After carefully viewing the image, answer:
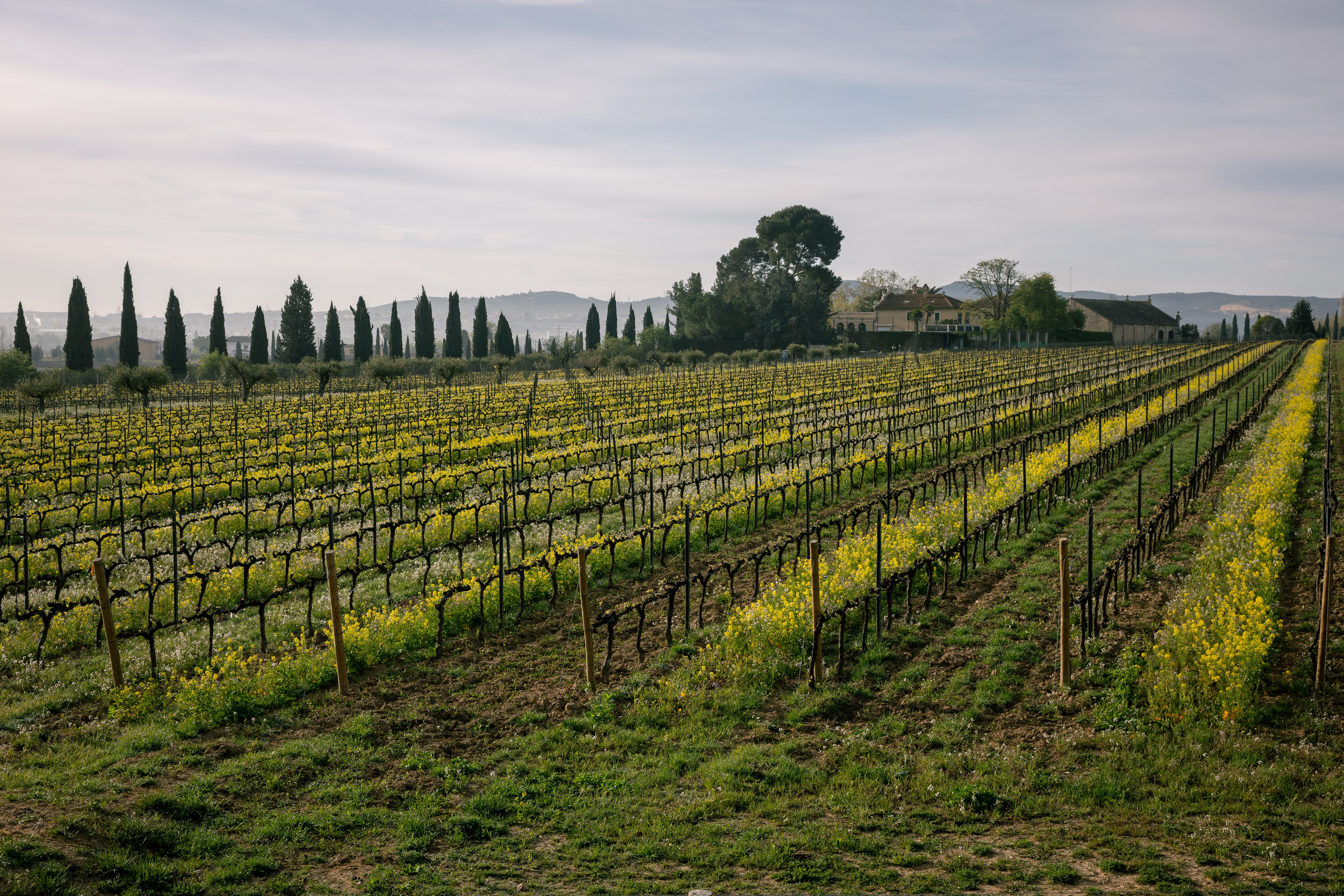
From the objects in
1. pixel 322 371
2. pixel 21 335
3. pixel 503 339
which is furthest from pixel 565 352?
pixel 21 335

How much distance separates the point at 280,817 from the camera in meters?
7.12

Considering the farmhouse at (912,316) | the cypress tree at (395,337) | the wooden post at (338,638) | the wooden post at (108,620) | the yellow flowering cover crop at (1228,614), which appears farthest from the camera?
the farmhouse at (912,316)

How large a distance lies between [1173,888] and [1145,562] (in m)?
8.62

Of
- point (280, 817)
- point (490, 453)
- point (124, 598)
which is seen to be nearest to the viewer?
point (280, 817)

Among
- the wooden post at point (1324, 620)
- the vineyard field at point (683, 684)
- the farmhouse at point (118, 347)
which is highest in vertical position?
the farmhouse at point (118, 347)

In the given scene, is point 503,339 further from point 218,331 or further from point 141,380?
point 141,380

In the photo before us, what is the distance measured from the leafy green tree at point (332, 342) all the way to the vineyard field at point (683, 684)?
5506cm

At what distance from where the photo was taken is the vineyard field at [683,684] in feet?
21.7

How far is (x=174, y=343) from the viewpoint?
72625mm

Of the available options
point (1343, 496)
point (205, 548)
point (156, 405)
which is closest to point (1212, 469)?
point (1343, 496)

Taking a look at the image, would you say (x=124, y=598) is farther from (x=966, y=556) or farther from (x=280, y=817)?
(x=966, y=556)

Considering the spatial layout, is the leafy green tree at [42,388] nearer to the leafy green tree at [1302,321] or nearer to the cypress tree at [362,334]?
the cypress tree at [362,334]

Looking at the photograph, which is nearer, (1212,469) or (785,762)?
(785,762)

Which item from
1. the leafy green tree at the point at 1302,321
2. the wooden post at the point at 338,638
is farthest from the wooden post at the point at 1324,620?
the leafy green tree at the point at 1302,321
